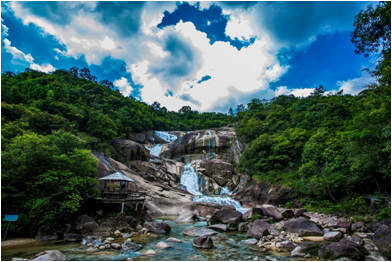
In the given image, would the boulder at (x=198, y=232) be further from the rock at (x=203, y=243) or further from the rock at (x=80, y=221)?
the rock at (x=80, y=221)

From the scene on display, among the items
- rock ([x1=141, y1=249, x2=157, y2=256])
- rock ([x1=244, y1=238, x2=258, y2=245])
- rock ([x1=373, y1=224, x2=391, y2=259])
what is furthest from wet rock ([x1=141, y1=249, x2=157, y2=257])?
rock ([x1=373, y1=224, x2=391, y2=259])

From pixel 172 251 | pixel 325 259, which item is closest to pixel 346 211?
pixel 325 259

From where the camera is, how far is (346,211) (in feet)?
51.2

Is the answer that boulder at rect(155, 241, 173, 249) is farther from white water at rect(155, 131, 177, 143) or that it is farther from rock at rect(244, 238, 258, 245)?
white water at rect(155, 131, 177, 143)

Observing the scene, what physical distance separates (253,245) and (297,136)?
61.5ft

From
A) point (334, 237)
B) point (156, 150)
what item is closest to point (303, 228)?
point (334, 237)

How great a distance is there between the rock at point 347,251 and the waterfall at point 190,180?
25003 millimetres

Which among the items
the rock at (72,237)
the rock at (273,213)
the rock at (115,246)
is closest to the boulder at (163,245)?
the rock at (115,246)

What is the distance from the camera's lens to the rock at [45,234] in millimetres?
11188

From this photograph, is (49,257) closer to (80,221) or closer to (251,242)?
(80,221)

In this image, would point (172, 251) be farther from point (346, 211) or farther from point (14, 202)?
point (346, 211)

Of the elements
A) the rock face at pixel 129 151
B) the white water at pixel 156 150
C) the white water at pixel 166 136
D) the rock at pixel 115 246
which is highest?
the white water at pixel 166 136

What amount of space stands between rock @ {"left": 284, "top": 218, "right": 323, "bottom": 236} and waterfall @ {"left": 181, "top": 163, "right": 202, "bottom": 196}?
20671 millimetres

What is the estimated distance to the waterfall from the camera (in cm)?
3300
